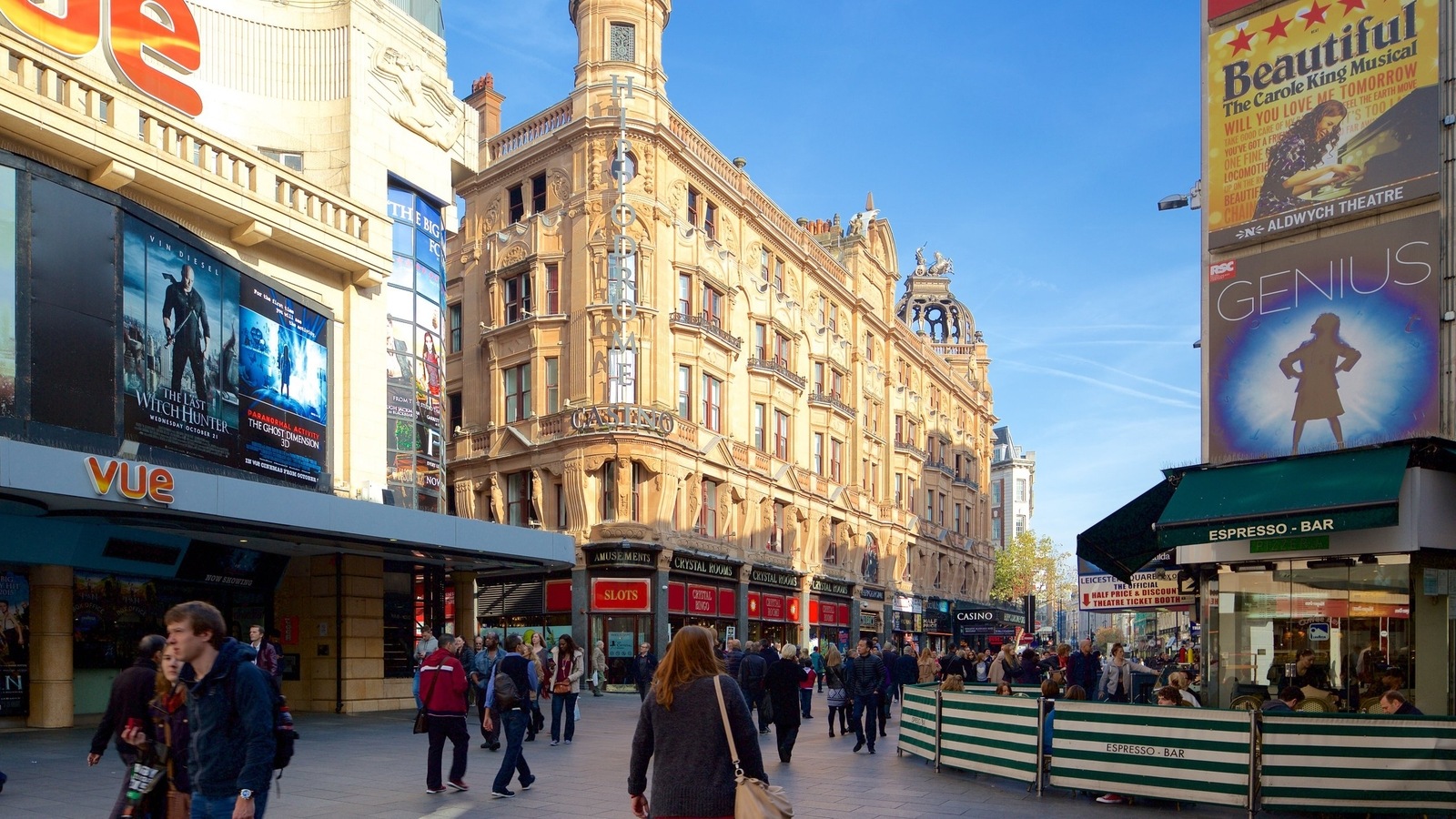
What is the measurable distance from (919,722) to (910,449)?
45.2m

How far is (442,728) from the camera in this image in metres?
12.3

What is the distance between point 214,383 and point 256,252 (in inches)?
131

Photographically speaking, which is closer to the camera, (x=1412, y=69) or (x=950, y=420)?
(x=1412, y=69)

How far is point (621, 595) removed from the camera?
37.1 meters

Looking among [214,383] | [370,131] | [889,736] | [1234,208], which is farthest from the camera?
[370,131]

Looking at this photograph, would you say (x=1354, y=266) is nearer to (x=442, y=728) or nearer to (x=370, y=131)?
(x=442, y=728)

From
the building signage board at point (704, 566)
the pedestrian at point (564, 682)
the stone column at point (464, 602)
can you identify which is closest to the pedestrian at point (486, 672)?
the pedestrian at point (564, 682)

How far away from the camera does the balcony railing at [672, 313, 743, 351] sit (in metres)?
39.2

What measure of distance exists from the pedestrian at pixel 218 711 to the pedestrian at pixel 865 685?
12727 mm

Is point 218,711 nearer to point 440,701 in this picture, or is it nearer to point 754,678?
point 440,701

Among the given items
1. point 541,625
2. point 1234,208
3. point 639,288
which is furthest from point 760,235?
point 1234,208

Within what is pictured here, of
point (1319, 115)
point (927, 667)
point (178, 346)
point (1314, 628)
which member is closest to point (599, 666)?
point (927, 667)

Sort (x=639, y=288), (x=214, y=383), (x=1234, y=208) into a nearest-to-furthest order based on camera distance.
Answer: (x=1234, y=208), (x=214, y=383), (x=639, y=288)

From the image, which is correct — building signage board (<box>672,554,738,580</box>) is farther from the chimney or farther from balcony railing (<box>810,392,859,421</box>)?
the chimney
